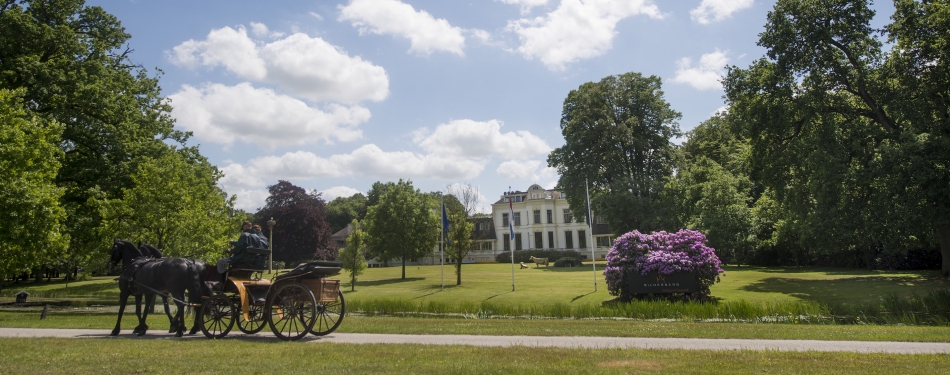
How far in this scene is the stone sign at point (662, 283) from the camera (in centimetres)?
2252

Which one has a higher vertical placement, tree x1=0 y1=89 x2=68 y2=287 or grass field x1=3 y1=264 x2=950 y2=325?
tree x1=0 y1=89 x2=68 y2=287

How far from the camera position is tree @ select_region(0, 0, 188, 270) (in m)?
23.5

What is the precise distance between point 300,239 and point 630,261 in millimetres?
50855

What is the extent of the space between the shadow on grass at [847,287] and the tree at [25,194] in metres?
26.2

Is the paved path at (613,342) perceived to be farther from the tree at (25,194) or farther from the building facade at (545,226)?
the building facade at (545,226)

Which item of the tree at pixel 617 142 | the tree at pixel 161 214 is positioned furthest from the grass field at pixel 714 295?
the tree at pixel 617 142

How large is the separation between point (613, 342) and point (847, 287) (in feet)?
68.2

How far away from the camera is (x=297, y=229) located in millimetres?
67688

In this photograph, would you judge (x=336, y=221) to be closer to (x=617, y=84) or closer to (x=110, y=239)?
(x=617, y=84)

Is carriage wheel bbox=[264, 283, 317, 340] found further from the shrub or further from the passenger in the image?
the shrub

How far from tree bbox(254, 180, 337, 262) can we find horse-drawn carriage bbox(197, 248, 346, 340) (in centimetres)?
5615

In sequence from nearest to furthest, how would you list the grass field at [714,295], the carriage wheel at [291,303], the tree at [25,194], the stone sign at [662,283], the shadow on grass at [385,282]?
the carriage wheel at [291,303], the tree at [25,194], the grass field at [714,295], the stone sign at [662,283], the shadow on grass at [385,282]

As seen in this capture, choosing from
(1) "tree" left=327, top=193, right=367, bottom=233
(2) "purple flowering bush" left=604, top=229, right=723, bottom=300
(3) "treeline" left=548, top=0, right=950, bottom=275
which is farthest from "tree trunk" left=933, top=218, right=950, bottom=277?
(1) "tree" left=327, top=193, right=367, bottom=233

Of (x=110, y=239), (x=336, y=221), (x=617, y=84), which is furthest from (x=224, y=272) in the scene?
(x=336, y=221)
